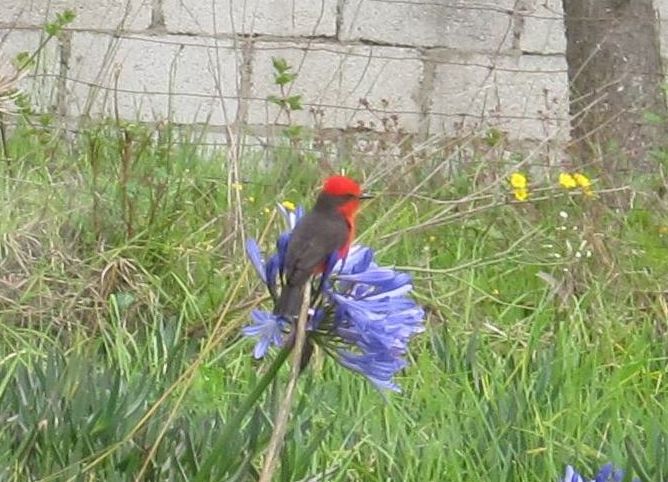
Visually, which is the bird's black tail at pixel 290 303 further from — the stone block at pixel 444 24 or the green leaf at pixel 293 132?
the stone block at pixel 444 24

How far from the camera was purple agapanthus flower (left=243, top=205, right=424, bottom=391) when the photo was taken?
1630mm

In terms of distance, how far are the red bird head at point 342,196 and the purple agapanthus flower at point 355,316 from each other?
163 mm

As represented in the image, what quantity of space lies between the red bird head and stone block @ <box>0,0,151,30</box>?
144 inches

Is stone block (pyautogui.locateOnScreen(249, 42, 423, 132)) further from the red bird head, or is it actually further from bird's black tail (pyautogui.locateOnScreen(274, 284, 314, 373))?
bird's black tail (pyautogui.locateOnScreen(274, 284, 314, 373))

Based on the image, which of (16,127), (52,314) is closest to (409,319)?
(52,314)

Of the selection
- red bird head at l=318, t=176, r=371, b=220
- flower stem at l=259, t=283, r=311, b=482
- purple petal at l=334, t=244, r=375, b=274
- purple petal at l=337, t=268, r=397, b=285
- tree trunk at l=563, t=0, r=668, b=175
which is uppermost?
tree trunk at l=563, t=0, r=668, b=175

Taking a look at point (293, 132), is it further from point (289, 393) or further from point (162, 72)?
point (289, 393)

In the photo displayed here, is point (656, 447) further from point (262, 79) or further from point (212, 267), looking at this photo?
point (262, 79)

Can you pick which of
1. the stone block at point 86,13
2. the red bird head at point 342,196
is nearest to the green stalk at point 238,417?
the red bird head at point 342,196

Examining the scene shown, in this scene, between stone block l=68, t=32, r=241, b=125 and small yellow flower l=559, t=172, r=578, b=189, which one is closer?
small yellow flower l=559, t=172, r=578, b=189

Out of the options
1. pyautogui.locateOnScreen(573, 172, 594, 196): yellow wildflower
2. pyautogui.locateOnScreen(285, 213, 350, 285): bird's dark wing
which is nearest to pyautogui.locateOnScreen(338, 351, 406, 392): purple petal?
pyautogui.locateOnScreen(285, 213, 350, 285): bird's dark wing

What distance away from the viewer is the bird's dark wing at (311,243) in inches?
65.6

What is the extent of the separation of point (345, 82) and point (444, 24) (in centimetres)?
44

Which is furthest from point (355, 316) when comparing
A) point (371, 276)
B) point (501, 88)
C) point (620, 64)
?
point (501, 88)
